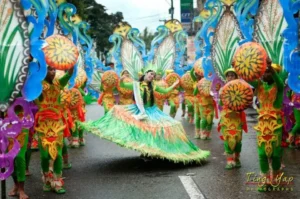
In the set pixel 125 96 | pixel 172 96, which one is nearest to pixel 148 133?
pixel 125 96

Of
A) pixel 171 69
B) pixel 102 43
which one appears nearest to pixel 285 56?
pixel 171 69

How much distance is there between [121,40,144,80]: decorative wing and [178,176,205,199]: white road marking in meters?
2.74

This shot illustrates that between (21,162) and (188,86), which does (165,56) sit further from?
(21,162)

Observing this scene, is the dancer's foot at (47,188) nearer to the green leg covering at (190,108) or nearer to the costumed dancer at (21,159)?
the costumed dancer at (21,159)

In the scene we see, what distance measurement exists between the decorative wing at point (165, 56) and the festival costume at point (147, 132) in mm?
5603

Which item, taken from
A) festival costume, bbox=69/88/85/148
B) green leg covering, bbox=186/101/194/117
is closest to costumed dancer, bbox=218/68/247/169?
festival costume, bbox=69/88/85/148

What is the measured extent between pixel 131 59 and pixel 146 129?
3.05 metres

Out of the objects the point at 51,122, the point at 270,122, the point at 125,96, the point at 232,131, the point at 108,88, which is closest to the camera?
the point at 270,122

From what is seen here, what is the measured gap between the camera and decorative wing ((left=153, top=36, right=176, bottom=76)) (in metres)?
14.4

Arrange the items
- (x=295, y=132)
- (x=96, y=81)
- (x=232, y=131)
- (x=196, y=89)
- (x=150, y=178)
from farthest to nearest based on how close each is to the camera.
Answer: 1. (x=96, y=81)
2. (x=196, y=89)
3. (x=295, y=132)
4. (x=232, y=131)
5. (x=150, y=178)

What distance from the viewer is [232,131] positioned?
8117mm

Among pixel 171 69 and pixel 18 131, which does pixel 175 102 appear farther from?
pixel 18 131

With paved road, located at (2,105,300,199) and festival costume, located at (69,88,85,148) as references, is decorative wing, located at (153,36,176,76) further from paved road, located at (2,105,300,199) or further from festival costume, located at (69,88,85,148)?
paved road, located at (2,105,300,199)

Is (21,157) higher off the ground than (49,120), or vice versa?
(49,120)
